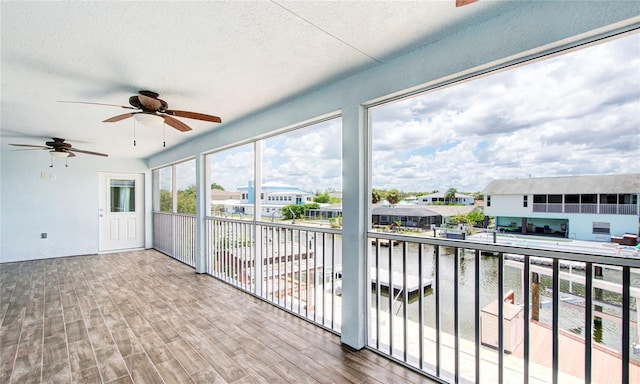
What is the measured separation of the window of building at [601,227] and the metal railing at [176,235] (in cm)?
531

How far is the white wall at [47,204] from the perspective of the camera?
223 inches

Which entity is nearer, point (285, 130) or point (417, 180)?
point (417, 180)

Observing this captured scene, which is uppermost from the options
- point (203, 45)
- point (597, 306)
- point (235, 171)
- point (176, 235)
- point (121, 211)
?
point (203, 45)

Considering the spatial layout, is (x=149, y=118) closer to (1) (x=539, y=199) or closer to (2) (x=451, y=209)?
(2) (x=451, y=209)

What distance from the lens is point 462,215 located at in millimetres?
1998

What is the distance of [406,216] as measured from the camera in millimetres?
2271

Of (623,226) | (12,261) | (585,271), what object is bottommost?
(12,261)

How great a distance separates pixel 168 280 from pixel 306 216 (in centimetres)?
269

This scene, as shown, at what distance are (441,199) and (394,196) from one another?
37cm

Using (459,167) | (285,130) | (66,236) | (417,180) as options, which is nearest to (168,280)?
(285,130)

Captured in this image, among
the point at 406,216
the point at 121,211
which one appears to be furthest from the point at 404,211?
the point at 121,211

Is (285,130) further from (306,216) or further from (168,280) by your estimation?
(168,280)

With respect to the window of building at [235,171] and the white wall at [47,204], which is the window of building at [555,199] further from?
the white wall at [47,204]

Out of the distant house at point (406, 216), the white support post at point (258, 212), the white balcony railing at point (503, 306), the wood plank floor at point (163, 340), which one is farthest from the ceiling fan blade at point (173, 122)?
the distant house at point (406, 216)
